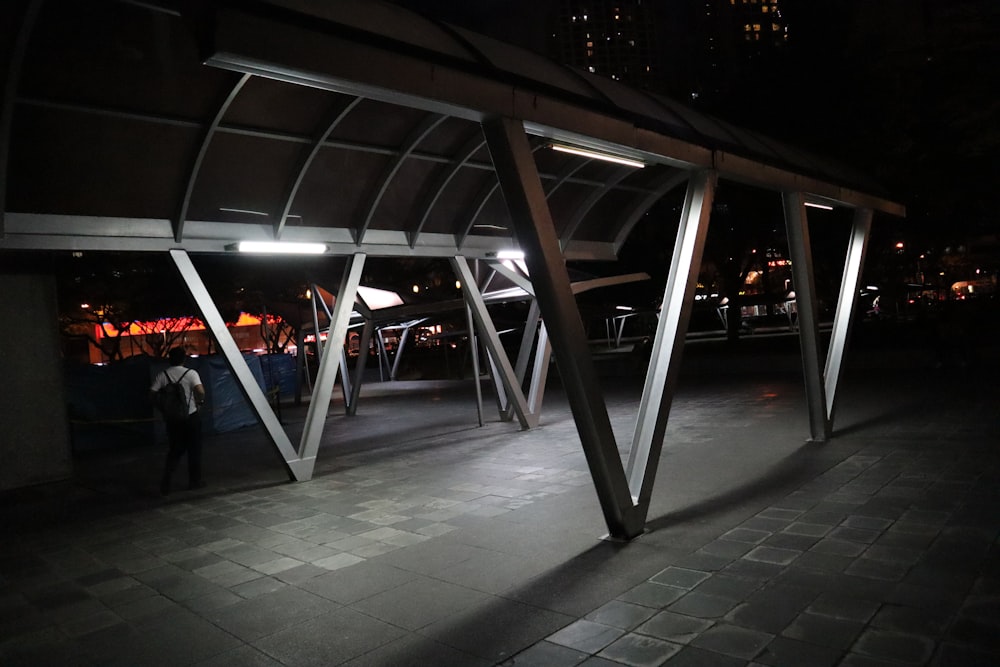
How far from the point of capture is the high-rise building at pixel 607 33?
145500 mm

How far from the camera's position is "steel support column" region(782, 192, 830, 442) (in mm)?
9203

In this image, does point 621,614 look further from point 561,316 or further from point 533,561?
point 561,316

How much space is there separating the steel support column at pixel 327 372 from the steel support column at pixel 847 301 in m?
7.16

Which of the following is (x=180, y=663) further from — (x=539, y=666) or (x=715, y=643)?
(x=715, y=643)

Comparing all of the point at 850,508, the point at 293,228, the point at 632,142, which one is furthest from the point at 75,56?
the point at 850,508

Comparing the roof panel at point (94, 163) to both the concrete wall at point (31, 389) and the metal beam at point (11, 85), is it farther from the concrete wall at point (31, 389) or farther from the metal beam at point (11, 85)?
the concrete wall at point (31, 389)

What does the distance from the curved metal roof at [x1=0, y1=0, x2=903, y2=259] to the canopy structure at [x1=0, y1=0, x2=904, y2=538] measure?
21mm

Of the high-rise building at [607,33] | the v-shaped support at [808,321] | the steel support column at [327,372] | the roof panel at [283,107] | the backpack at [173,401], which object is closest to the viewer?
the roof panel at [283,107]

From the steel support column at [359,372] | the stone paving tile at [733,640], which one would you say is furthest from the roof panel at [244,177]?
the steel support column at [359,372]

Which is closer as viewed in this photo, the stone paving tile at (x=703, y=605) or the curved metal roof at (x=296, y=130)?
the stone paving tile at (x=703, y=605)

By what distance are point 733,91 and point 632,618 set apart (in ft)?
70.4

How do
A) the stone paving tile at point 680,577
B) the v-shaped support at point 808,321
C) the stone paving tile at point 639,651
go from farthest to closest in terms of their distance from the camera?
the v-shaped support at point 808,321
the stone paving tile at point 680,577
the stone paving tile at point 639,651

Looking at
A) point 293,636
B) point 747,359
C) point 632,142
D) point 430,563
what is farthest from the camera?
point 747,359

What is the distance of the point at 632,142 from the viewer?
6.07 metres
